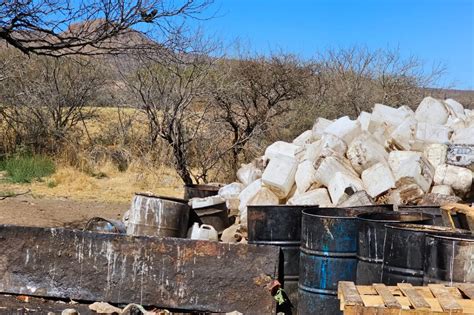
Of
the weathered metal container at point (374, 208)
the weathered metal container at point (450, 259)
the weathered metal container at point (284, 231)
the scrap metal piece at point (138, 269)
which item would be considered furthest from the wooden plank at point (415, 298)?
the weathered metal container at point (374, 208)

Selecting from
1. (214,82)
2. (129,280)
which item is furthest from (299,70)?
(129,280)

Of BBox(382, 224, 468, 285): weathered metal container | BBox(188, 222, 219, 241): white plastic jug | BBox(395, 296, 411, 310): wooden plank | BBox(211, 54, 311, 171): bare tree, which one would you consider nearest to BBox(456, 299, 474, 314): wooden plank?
BBox(395, 296, 411, 310): wooden plank

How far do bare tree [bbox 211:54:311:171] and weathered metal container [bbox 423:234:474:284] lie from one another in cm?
1024

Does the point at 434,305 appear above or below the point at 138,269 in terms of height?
above

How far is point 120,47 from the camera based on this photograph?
9.06 meters

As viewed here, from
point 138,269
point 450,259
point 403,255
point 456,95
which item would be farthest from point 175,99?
point 456,95

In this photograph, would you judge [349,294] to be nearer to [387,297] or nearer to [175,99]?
[387,297]

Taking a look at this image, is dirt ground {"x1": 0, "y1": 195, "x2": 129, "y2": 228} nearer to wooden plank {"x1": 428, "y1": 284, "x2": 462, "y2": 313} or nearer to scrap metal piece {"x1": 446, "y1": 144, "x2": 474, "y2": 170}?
scrap metal piece {"x1": 446, "y1": 144, "x2": 474, "y2": 170}

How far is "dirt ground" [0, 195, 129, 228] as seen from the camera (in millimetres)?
10188

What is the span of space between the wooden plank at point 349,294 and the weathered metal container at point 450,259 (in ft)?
2.44

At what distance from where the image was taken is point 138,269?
6.11m

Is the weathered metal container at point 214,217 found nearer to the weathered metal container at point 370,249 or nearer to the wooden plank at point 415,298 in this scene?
the weathered metal container at point 370,249

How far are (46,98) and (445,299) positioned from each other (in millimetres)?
A: 15709

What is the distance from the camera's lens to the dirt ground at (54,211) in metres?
→ 10.2
